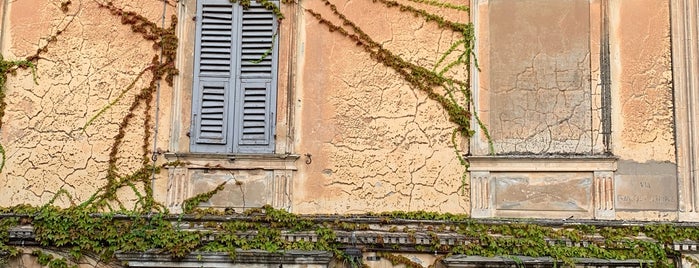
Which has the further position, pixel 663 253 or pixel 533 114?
pixel 533 114

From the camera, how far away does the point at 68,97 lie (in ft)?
26.8

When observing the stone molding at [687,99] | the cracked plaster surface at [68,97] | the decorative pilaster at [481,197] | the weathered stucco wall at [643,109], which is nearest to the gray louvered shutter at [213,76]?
the cracked plaster surface at [68,97]

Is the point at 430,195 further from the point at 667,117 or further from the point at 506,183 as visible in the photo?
the point at 667,117

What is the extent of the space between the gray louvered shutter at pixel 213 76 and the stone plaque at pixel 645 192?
4.03 metres

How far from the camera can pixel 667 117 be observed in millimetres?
7703

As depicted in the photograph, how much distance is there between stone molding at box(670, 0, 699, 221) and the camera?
7562 mm

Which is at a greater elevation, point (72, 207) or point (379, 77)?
point (379, 77)

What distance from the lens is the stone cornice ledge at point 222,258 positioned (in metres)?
7.55

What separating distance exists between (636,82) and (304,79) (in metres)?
3.43

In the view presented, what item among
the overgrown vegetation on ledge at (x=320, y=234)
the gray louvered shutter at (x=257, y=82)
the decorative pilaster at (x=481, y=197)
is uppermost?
the gray louvered shutter at (x=257, y=82)

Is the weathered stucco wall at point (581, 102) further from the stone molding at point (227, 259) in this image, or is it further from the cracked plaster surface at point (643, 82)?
the stone molding at point (227, 259)

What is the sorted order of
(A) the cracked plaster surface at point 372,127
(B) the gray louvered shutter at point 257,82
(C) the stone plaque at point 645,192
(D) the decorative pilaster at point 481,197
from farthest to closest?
(B) the gray louvered shutter at point 257,82
(A) the cracked plaster surface at point 372,127
(D) the decorative pilaster at point 481,197
(C) the stone plaque at point 645,192

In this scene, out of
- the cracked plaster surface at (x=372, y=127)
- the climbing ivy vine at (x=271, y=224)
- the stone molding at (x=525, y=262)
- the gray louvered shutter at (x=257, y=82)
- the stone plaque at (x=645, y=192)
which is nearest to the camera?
the stone molding at (x=525, y=262)

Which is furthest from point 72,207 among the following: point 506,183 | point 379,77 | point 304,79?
point 506,183
